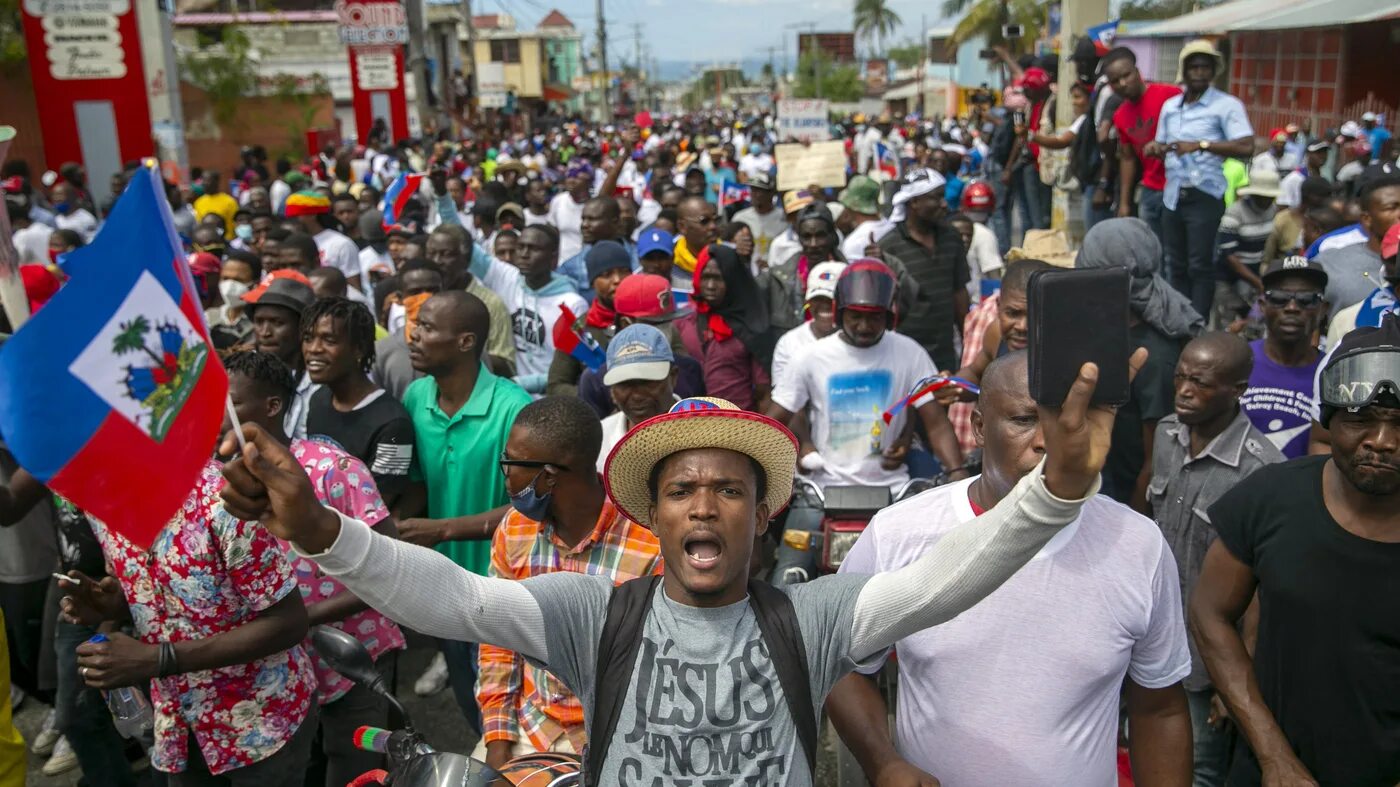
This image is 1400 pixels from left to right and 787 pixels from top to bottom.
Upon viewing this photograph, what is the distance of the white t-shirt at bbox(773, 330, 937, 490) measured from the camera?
5133 mm

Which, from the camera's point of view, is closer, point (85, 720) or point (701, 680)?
point (701, 680)

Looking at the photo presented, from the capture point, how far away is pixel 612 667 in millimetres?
2418

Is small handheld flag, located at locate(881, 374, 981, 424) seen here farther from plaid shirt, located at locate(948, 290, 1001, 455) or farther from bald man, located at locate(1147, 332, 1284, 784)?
bald man, located at locate(1147, 332, 1284, 784)

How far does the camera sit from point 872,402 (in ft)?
16.9

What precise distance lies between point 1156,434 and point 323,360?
3.18 m

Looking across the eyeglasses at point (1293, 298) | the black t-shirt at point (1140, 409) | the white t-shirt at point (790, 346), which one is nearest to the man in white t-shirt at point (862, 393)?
the white t-shirt at point (790, 346)

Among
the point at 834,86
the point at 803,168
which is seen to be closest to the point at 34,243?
the point at 803,168

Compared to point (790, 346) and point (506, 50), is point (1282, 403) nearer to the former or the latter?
point (790, 346)

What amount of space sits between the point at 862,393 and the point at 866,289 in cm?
45

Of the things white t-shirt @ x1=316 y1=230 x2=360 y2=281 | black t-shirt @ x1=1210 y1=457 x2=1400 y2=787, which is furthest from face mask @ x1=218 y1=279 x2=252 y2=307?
black t-shirt @ x1=1210 y1=457 x2=1400 y2=787

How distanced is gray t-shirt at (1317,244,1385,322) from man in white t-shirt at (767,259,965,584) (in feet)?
6.63

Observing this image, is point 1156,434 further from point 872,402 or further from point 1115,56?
point 1115,56

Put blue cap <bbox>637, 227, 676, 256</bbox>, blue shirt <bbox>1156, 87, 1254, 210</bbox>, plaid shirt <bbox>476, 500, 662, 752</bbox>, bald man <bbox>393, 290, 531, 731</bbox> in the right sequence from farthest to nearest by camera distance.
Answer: blue shirt <bbox>1156, 87, 1254, 210</bbox>, blue cap <bbox>637, 227, 676, 256</bbox>, bald man <bbox>393, 290, 531, 731</bbox>, plaid shirt <bbox>476, 500, 662, 752</bbox>

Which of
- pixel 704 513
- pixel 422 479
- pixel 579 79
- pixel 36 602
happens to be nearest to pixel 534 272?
pixel 422 479
